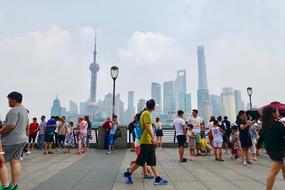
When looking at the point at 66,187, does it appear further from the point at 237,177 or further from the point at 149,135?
the point at 237,177

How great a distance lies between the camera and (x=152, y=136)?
5293 mm

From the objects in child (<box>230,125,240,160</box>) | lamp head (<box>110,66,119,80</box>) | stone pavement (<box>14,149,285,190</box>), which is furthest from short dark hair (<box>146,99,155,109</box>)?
lamp head (<box>110,66,119,80</box>)

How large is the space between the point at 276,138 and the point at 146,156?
2.76 metres

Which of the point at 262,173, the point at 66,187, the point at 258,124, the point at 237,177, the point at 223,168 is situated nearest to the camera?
the point at 66,187

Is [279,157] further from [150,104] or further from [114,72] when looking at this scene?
[114,72]

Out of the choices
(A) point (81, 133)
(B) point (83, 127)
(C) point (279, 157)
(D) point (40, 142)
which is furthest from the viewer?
(D) point (40, 142)

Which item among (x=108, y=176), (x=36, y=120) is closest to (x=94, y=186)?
(x=108, y=176)

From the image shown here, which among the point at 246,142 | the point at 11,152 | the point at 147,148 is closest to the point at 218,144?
the point at 246,142

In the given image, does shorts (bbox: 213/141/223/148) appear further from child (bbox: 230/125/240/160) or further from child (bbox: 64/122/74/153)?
child (bbox: 64/122/74/153)

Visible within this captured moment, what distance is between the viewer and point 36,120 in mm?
11633

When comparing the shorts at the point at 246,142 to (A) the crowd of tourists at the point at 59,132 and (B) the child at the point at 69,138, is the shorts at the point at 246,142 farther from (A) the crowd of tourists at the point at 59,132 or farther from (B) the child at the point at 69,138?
(B) the child at the point at 69,138

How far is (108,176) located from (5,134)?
2.85 metres

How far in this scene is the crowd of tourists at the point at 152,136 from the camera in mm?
4117

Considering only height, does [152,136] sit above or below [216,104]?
below
